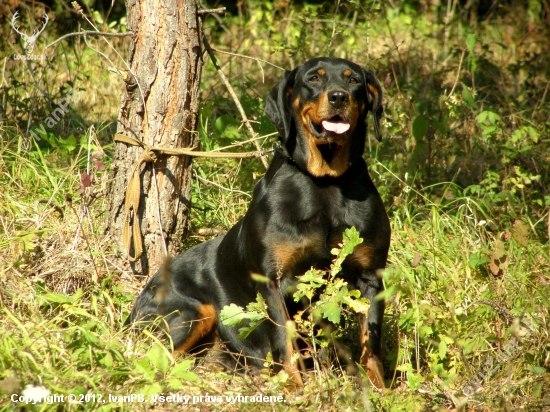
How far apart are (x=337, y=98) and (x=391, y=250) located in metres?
1.48

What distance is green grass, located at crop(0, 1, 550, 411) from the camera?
303 centimetres

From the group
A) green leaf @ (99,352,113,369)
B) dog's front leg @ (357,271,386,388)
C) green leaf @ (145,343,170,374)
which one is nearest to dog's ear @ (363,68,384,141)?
dog's front leg @ (357,271,386,388)

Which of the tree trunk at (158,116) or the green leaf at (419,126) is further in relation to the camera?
the green leaf at (419,126)

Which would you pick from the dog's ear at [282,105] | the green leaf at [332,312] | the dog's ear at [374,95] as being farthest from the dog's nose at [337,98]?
the green leaf at [332,312]

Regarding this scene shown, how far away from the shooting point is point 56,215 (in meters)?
4.56

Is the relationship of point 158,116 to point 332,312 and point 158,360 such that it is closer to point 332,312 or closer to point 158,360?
point 158,360

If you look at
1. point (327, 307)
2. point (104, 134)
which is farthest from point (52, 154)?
point (327, 307)

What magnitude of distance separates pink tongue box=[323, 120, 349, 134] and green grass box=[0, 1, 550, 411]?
0.90 metres

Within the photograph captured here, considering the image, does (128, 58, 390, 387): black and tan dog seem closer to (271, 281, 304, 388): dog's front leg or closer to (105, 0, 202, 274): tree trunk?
(271, 281, 304, 388): dog's front leg

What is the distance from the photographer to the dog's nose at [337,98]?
3.64 meters

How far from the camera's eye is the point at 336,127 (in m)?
3.70

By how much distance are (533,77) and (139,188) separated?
4.91m

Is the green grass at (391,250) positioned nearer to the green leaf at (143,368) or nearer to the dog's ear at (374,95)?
the green leaf at (143,368)

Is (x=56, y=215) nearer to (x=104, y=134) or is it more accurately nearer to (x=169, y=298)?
(x=169, y=298)
